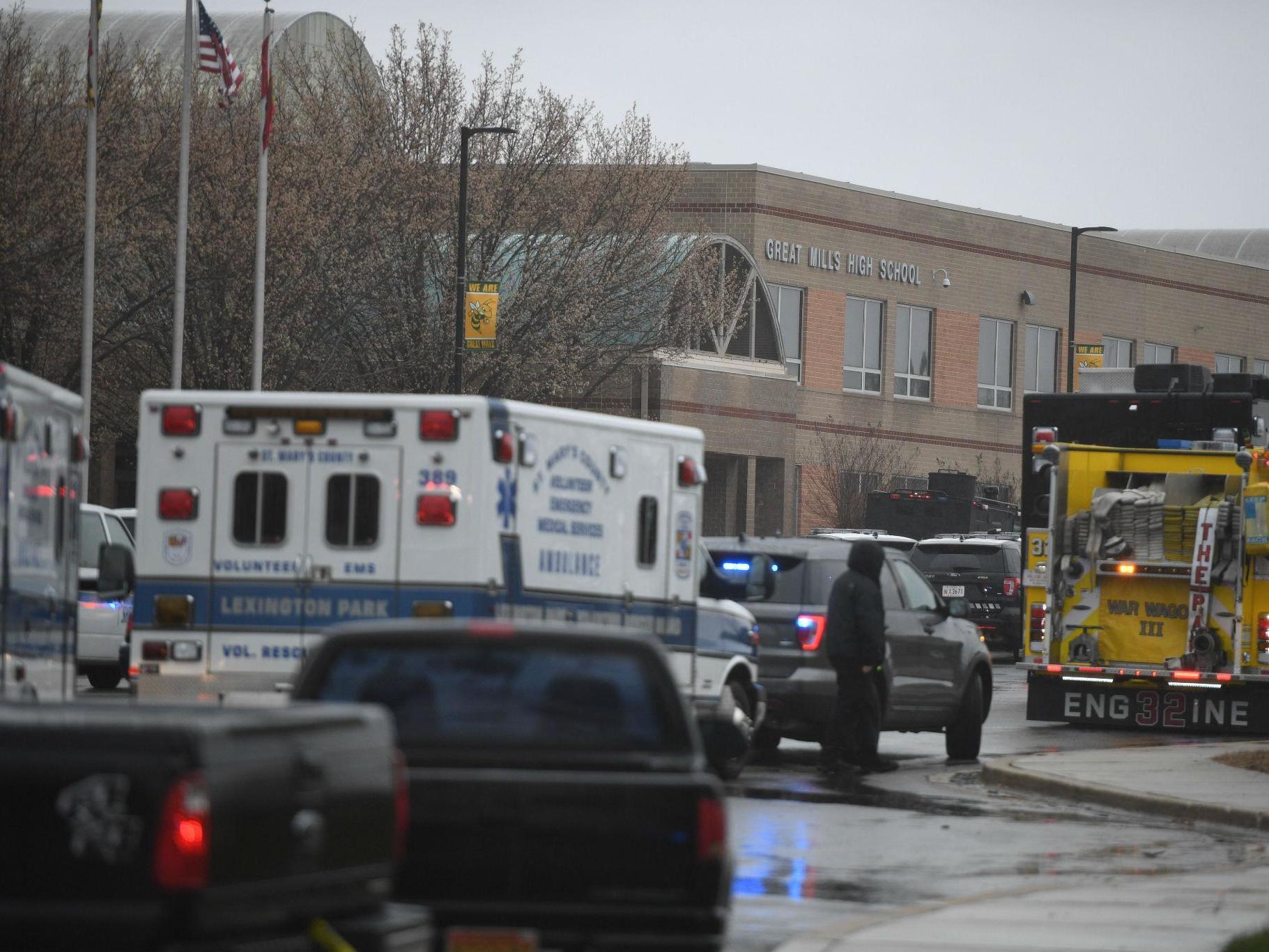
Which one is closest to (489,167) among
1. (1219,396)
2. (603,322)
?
(603,322)

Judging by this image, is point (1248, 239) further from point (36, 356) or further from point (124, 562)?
point (124, 562)

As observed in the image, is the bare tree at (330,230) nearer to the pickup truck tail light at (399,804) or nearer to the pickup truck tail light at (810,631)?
the pickup truck tail light at (810,631)

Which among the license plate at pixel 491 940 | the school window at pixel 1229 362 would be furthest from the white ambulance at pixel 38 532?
the school window at pixel 1229 362

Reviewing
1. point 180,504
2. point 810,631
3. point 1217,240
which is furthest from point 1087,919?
point 1217,240

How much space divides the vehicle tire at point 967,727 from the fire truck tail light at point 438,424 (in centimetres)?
721

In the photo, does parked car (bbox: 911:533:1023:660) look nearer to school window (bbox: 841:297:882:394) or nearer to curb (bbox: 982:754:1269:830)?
curb (bbox: 982:754:1269:830)

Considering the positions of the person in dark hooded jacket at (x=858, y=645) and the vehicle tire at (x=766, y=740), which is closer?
the person in dark hooded jacket at (x=858, y=645)

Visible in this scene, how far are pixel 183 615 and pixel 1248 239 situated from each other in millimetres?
95668

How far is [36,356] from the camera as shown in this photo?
37.9 m

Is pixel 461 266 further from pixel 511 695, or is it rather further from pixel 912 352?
pixel 912 352

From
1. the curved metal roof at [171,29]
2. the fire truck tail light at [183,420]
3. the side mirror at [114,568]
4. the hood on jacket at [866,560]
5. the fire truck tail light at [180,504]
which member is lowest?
the side mirror at [114,568]

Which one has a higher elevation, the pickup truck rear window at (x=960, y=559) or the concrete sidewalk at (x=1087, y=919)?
the pickup truck rear window at (x=960, y=559)

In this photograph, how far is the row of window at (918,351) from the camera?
205 feet

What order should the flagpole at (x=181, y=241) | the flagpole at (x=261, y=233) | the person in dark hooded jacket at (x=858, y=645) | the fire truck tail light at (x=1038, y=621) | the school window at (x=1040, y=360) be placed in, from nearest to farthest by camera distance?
the person in dark hooded jacket at (x=858, y=645)
the fire truck tail light at (x=1038, y=621)
the flagpole at (x=181, y=241)
the flagpole at (x=261, y=233)
the school window at (x=1040, y=360)
